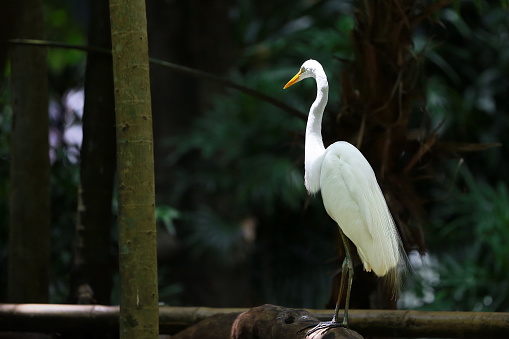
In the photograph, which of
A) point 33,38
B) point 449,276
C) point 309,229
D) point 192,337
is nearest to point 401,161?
point 192,337

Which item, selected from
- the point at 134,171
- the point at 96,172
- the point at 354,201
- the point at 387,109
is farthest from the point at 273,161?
the point at 134,171

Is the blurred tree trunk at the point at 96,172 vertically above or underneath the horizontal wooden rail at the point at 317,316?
above

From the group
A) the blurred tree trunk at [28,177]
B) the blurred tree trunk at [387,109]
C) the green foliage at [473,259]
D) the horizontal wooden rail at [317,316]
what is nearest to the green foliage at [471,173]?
the green foliage at [473,259]

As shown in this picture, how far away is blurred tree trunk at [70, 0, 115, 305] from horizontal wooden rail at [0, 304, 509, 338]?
35cm

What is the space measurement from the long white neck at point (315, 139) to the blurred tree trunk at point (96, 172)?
1259mm

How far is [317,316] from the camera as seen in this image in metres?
2.64

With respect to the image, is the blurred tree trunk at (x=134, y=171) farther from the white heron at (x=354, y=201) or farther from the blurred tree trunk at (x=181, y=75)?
the blurred tree trunk at (x=181, y=75)

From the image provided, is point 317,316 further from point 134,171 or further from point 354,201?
point 134,171

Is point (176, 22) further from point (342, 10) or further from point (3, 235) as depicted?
point (3, 235)

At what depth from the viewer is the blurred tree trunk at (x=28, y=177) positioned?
11.3 feet

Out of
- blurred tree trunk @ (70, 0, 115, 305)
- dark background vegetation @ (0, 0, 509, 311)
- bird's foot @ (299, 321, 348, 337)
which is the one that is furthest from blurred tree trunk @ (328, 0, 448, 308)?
dark background vegetation @ (0, 0, 509, 311)

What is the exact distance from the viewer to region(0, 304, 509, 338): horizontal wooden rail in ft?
8.30

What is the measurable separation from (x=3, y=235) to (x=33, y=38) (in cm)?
169

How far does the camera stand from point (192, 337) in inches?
104
